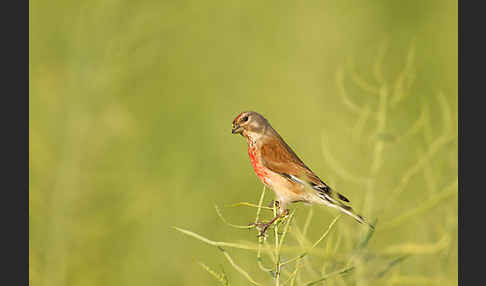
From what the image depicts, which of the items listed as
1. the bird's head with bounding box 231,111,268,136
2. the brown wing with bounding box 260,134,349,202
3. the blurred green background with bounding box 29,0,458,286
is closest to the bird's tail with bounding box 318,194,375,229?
the blurred green background with bounding box 29,0,458,286

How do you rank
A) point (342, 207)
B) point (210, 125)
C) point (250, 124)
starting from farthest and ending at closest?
point (210, 125) < point (250, 124) < point (342, 207)

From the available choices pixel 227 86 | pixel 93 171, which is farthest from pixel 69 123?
pixel 227 86

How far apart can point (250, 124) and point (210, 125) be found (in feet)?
13.6

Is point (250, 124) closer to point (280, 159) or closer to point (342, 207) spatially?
point (280, 159)

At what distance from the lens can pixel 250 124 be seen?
397 cm

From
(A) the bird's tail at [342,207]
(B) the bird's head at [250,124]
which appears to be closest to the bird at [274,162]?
(B) the bird's head at [250,124]

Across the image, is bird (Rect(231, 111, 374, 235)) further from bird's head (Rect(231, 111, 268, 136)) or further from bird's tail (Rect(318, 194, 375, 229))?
bird's tail (Rect(318, 194, 375, 229))

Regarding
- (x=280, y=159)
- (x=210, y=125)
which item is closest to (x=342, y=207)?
(x=280, y=159)

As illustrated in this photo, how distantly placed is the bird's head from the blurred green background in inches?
15.3

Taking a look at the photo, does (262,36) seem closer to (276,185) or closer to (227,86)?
(227,86)

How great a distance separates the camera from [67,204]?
175 inches

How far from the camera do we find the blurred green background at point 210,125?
10.2 feet

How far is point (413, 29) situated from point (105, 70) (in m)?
5.25

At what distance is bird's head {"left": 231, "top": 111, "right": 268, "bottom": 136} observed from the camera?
12.9 feet
